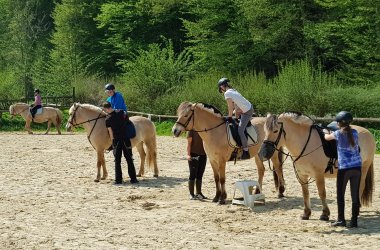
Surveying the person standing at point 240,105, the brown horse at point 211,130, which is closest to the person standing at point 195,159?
the brown horse at point 211,130

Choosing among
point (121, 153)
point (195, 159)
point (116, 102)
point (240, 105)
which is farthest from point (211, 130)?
point (116, 102)

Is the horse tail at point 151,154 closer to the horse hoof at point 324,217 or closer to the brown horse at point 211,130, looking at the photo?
the brown horse at point 211,130

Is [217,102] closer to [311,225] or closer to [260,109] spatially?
[260,109]

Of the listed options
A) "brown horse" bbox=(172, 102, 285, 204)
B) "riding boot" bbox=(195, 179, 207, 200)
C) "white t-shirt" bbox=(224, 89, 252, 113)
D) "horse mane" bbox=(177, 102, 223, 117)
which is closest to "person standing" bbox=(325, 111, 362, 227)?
"white t-shirt" bbox=(224, 89, 252, 113)

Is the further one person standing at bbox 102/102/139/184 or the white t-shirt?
person standing at bbox 102/102/139/184

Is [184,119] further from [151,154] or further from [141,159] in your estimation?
[141,159]

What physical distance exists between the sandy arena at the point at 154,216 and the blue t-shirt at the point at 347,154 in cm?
103

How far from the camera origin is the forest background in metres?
26.3

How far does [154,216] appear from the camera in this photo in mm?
9977

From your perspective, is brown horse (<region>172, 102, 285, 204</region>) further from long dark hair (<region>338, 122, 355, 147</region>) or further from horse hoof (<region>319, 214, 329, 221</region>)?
long dark hair (<region>338, 122, 355, 147</region>)

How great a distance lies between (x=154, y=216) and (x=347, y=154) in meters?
3.63

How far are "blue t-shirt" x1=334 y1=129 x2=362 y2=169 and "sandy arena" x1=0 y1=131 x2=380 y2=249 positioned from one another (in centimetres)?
103

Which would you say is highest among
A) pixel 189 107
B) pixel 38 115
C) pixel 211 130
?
pixel 189 107

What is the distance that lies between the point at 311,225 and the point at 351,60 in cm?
2445
